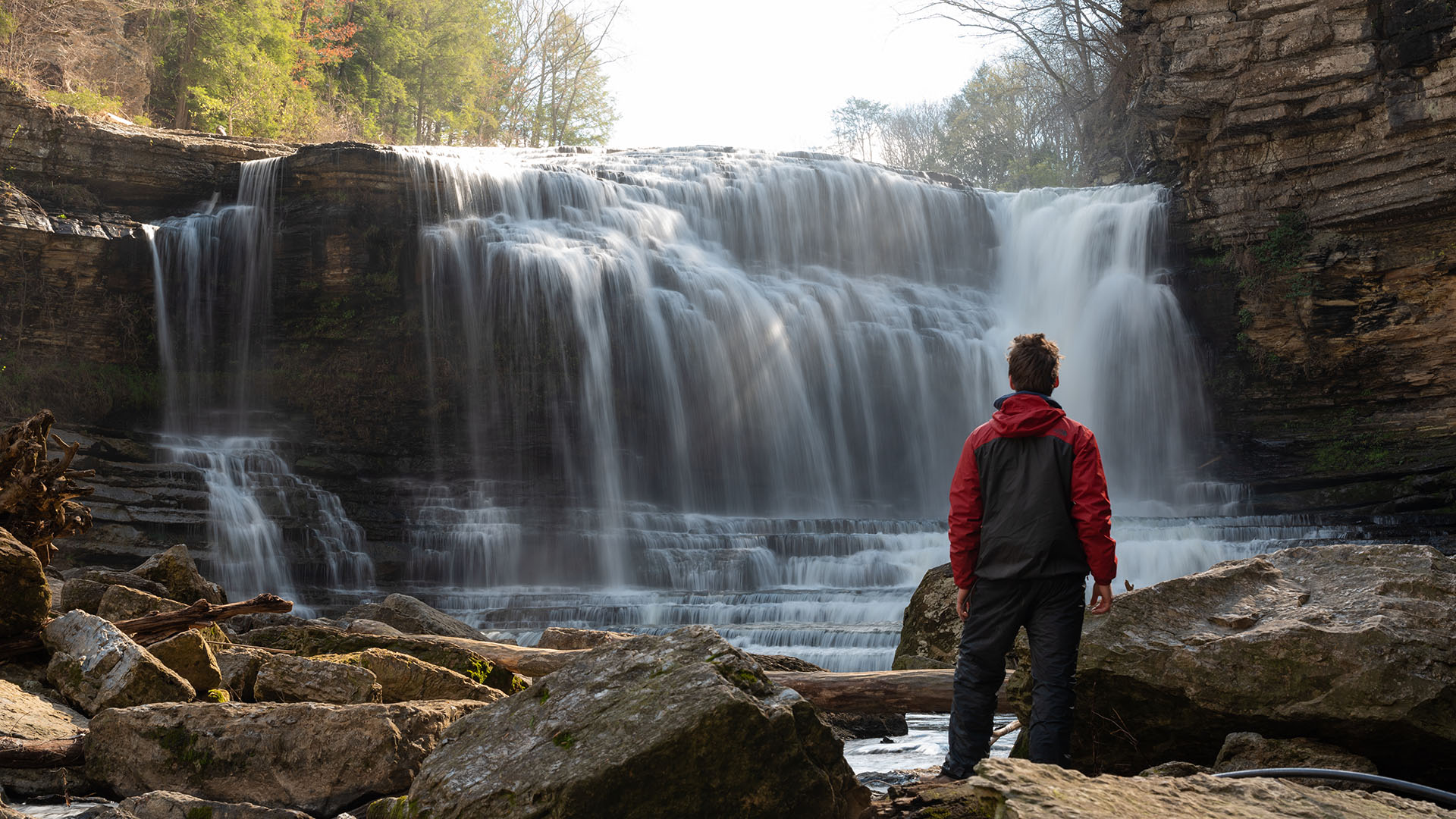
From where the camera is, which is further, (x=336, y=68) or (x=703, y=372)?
(x=336, y=68)

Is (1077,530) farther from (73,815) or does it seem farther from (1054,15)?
(1054,15)

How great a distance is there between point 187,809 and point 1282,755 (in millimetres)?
3692

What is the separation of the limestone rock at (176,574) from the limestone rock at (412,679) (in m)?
3.53

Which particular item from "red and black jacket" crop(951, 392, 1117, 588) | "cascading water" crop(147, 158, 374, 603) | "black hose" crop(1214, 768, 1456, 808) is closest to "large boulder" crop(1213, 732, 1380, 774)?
"black hose" crop(1214, 768, 1456, 808)

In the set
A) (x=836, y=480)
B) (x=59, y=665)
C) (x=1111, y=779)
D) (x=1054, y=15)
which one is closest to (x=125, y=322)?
(x=836, y=480)

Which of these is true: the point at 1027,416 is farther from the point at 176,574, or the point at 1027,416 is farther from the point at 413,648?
the point at 176,574

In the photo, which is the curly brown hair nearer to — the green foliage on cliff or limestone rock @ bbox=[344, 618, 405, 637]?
limestone rock @ bbox=[344, 618, 405, 637]

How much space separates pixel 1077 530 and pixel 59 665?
4496 millimetres

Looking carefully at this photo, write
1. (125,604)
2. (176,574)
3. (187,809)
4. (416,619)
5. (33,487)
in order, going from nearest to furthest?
(187,809), (125,604), (33,487), (416,619), (176,574)

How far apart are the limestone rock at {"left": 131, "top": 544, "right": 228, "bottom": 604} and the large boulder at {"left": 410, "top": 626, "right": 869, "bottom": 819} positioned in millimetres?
5396

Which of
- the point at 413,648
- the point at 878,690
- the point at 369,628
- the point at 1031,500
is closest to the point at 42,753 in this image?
the point at 413,648

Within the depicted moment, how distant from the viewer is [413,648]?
527cm

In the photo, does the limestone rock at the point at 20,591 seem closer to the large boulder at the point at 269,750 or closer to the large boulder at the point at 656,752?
the large boulder at the point at 269,750

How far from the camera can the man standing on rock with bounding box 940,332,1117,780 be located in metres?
3.15
